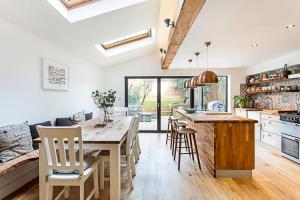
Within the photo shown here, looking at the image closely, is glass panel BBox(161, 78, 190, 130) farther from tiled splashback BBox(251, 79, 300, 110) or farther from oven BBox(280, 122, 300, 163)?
oven BBox(280, 122, 300, 163)

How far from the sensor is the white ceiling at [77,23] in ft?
9.30

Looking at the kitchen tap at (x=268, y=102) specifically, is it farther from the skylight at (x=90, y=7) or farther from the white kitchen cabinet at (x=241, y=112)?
the skylight at (x=90, y=7)

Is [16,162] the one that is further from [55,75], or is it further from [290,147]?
[290,147]

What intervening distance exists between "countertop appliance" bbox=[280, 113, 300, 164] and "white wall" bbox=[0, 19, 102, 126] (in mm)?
4576

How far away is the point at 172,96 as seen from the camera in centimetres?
785

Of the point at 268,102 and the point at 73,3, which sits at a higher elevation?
the point at 73,3

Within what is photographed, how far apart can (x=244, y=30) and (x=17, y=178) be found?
170 inches

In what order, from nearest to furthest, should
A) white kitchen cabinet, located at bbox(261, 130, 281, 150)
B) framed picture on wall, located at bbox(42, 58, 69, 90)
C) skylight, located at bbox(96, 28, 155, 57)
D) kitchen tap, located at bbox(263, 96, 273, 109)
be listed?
framed picture on wall, located at bbox(42, 58, 69, 90) → white kitchen cabinet, located at bbox(261, 130, 281, 150) → skylight, located at bbox(96, 28, 155, 57) → kitchen tap, located at bbox(263, 96, 273, 109)

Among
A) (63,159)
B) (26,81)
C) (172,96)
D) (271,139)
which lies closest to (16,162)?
(63,159)

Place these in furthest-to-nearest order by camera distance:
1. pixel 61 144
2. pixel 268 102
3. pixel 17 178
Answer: pixel 268 102
pixel 17 178
pixel 61 144

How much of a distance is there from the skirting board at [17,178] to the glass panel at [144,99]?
463 centimetres

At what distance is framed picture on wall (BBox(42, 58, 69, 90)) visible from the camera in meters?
3.91

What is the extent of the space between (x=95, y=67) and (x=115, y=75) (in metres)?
0.94

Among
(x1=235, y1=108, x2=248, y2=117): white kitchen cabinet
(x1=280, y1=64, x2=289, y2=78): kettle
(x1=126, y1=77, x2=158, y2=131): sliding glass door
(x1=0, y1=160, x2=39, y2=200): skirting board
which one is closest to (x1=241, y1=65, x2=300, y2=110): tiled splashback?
(x1=280, y1=64, x2=289, y2=78): kettle
